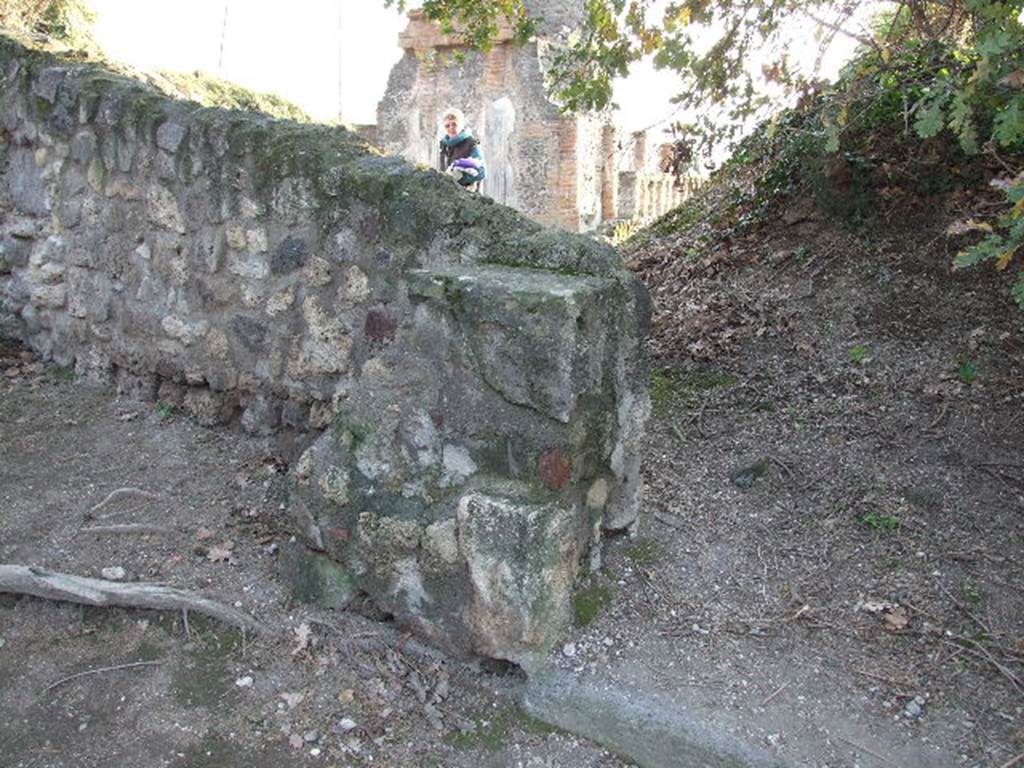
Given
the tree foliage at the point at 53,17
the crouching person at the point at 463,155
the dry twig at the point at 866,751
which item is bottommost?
the dry twig at the point at 866,751

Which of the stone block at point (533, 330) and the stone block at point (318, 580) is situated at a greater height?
the stone block at point (533, 330)

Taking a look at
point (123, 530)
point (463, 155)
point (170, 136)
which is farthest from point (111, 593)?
point (463, 155)

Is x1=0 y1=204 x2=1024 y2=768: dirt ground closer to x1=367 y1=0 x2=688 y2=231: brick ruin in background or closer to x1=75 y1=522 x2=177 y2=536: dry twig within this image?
x1=75 y1=522 x2=177 y2=536: dry twig

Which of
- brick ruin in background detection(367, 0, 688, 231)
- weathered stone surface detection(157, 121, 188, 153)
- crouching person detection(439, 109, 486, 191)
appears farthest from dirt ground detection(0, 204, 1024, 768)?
brick ruin in background detection(367, 0, 688, 231)

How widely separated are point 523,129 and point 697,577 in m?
12.9

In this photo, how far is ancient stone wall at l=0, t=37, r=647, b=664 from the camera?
258 centimetres

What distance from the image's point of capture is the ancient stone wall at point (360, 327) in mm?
2584

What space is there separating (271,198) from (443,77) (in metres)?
12.8

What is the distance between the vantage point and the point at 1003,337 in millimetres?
4078

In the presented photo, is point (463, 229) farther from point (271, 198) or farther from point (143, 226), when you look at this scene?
point (143, 226)

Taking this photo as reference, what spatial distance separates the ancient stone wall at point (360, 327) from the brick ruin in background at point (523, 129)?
1059 centimetres

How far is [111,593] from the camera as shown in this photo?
2939 mm

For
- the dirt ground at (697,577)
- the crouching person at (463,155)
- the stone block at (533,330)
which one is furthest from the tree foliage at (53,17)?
the stone block at (533,330)

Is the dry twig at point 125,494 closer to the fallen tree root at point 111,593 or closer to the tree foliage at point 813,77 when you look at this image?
the fallen tree root at point 111,593
